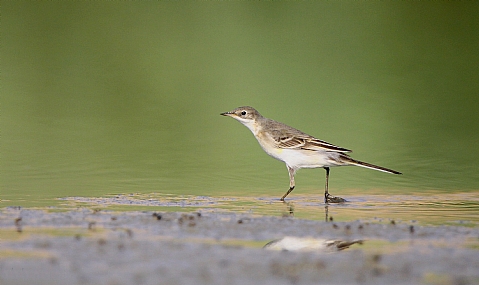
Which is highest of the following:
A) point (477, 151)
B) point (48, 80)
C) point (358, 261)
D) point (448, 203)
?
point (48, 80)

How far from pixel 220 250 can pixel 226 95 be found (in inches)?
473

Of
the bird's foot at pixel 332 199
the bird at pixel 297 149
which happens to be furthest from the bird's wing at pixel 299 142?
the bird's foot at pixel 332 199

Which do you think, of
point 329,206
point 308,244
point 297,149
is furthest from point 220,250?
point 297,149

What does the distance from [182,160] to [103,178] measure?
192 cm

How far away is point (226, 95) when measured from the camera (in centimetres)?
1861

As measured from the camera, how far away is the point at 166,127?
649 inches

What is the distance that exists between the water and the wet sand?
61.3 inches

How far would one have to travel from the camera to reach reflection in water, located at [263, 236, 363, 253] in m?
7.00

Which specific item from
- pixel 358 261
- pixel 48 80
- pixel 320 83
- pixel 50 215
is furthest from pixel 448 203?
pixel 48 80

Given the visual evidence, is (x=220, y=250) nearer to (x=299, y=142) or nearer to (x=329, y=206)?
(x=329, y=206)

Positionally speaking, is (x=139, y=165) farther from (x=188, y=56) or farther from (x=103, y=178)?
(x=188, y=56)

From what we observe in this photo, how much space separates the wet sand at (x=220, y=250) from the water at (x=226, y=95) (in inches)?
61.3

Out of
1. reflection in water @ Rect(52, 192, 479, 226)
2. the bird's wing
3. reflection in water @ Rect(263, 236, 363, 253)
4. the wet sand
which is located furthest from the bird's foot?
reflection in water @ Rect(263, 236, 363, 253)

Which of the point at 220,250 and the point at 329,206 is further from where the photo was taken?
the point at 329,206
